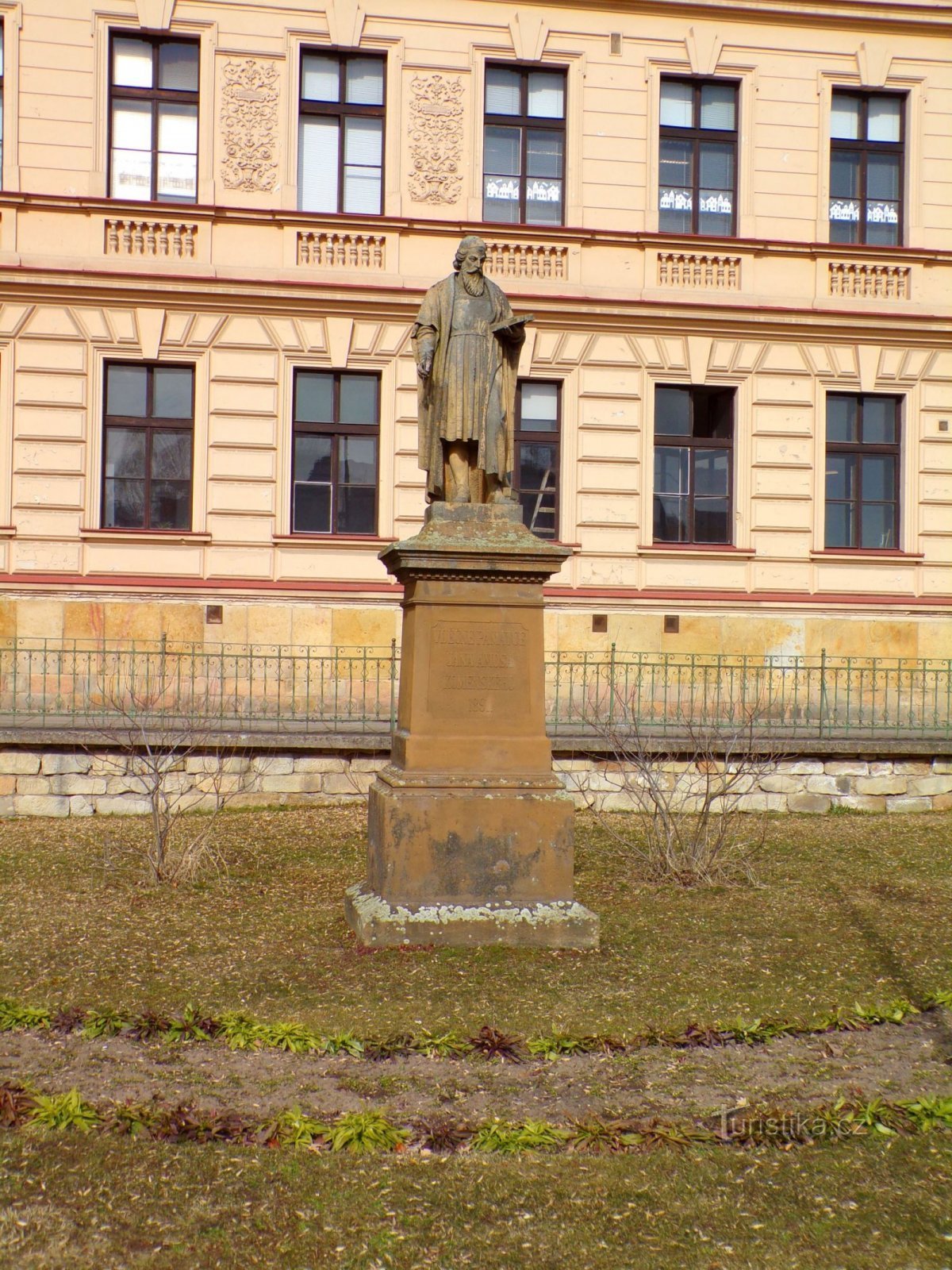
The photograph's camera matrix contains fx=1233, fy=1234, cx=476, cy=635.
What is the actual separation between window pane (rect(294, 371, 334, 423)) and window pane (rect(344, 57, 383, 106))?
13.3 ft

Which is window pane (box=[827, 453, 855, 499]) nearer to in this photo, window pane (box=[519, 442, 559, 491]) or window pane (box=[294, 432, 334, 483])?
window pane (box=[519, 442, 559, 491])

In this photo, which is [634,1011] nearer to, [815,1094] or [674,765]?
[815,1094]

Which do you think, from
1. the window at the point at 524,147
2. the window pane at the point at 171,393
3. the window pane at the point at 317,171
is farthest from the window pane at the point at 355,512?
the window at the point at 524,147

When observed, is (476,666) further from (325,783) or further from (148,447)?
(148,447)

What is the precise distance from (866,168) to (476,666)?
15035 mm

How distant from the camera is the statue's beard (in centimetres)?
762

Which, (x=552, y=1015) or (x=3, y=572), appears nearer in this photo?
(x=552, y=1015)

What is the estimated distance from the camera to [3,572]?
657 inches

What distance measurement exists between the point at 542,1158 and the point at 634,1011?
1731mm

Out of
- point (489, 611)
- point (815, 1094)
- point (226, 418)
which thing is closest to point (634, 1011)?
point (815, 1094)

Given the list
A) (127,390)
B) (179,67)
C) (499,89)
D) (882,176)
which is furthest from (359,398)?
(882,176)

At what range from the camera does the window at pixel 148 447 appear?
17281 millimetres

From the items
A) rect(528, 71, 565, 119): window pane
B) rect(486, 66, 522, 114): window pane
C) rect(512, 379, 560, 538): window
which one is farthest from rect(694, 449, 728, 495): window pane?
rect(486, 66, 522, 114): window pane

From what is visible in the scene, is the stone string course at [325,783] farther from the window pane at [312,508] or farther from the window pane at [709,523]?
the window pane at [709,523]
